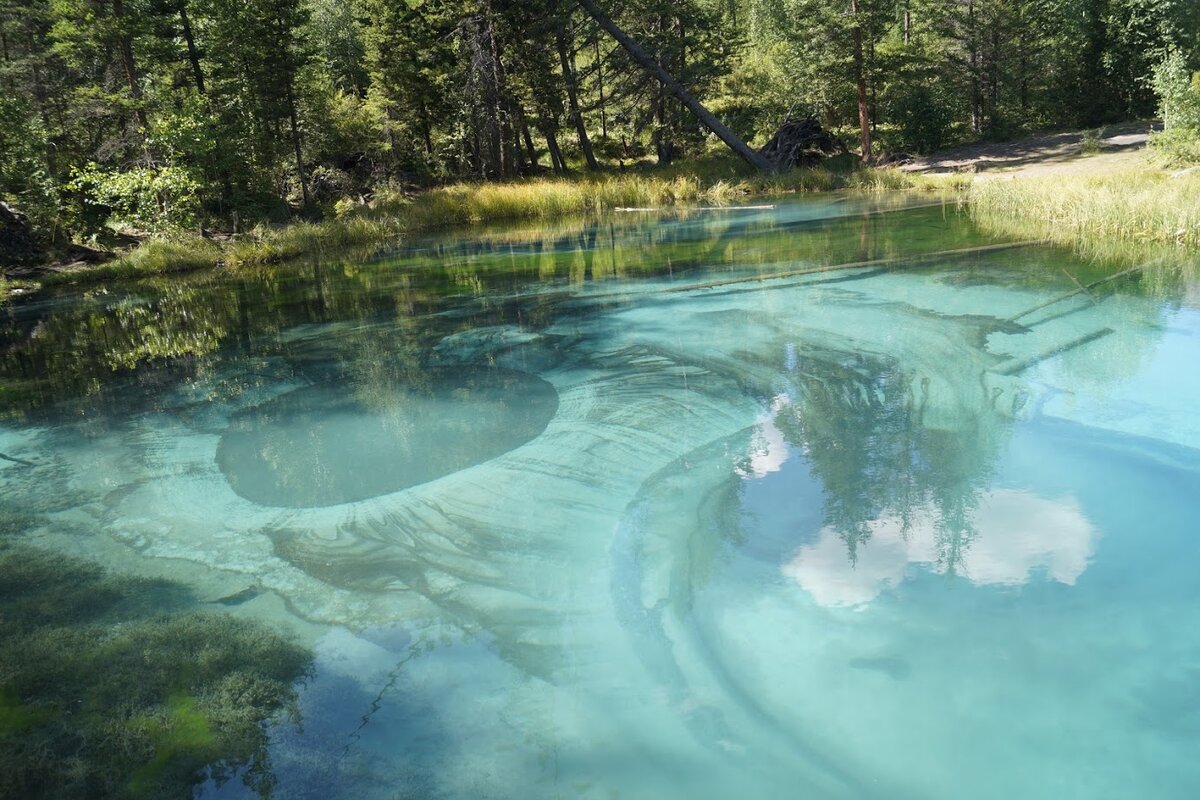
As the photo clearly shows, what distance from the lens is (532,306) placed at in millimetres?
8859

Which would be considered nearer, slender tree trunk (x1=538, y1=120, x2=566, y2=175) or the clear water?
the clear water

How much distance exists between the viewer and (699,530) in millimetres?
3527

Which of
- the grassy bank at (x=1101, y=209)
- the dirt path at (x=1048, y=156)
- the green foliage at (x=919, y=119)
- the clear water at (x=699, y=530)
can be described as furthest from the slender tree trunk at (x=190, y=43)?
the green foliage at (x=919, y=119)

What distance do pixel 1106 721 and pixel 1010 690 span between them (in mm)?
251

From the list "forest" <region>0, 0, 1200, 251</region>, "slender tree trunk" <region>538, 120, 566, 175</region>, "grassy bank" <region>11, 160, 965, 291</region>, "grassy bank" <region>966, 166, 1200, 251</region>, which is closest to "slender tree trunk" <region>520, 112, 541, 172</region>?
"forest" <region>0, 0, 1200, 251</region>

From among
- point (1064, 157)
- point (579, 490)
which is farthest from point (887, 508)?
point (1064, 157)

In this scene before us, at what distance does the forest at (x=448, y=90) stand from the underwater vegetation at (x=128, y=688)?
1475 cm

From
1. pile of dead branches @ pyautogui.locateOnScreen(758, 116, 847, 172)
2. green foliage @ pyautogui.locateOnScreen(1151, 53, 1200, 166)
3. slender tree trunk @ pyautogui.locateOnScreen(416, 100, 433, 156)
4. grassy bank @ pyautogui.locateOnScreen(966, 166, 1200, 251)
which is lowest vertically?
grassy bank @ pyautogui.locateOnScreen(966, 166, 1200, 251)

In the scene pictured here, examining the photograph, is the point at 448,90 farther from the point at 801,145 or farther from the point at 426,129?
the point at 801,145

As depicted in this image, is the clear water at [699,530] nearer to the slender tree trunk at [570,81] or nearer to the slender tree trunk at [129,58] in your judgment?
the slender tree trunk at [129,58]

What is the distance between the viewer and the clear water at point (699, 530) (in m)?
2.29

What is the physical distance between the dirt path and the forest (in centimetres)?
155

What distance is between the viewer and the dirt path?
54.0 ft

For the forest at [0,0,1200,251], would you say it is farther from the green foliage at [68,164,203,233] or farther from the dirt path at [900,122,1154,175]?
the dirt path at [900,122,1154,175]
